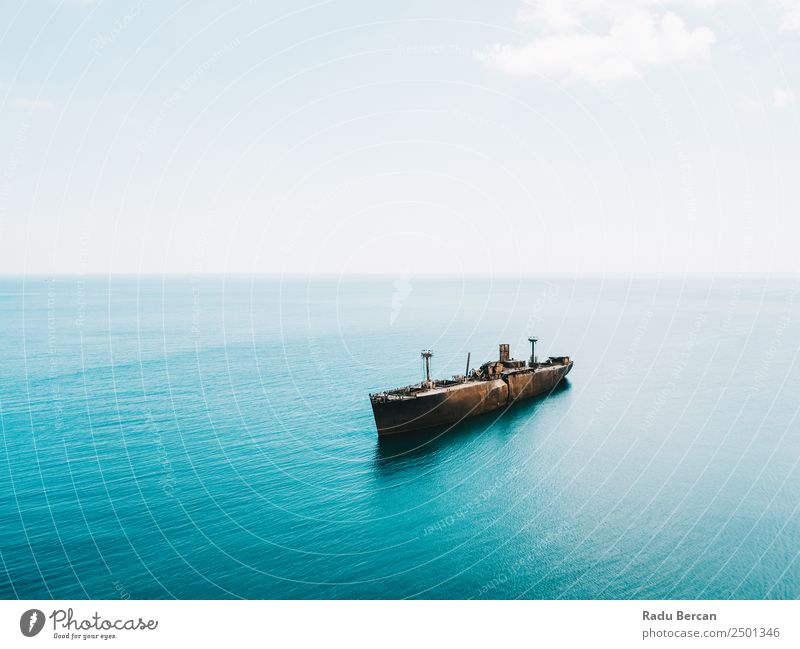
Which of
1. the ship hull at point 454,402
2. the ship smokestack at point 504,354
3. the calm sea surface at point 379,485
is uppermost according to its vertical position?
the ship smokestack at point 504,354

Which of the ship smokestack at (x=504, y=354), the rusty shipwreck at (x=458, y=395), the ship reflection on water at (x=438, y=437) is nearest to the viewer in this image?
the ship reflection on water at (x=438, y=437)

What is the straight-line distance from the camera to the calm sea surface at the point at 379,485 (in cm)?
3509

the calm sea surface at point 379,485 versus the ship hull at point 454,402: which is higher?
the ship hull at point 454,402

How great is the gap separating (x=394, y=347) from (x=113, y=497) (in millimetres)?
79046

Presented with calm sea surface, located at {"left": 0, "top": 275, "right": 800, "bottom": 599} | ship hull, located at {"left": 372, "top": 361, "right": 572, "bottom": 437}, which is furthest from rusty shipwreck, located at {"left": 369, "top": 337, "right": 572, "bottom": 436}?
calm sea surface, located at {"left": 0, "top": 275, "right": 800, "bottom": 599}

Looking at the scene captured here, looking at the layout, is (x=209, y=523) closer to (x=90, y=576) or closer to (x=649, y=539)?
(x=90, y=576)

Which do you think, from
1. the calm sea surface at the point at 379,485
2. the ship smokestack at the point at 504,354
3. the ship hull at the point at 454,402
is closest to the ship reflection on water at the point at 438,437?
the calm sea surface at the point at 379,485

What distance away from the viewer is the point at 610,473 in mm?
53094

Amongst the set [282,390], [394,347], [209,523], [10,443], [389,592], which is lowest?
[389,592]

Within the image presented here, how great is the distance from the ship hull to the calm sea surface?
209 cm

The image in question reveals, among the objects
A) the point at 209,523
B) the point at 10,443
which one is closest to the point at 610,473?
the point at 209,523

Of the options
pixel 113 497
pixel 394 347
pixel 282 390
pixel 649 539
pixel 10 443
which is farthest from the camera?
pixel 394 347

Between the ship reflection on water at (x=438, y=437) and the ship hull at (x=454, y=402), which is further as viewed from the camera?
the ship hull at (x=454, y=402)

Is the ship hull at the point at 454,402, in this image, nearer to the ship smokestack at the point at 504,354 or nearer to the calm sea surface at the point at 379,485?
the calm sea surface at the point at 379,485
